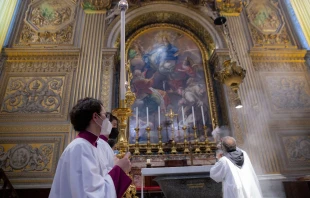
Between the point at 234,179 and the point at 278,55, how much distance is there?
514 cm

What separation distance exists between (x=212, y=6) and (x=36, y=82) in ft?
18.9

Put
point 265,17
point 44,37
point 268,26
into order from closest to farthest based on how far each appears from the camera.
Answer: point 44,37 < point 268,26 < point 265,17

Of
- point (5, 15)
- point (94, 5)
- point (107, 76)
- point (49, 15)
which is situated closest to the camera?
point (107, 76)

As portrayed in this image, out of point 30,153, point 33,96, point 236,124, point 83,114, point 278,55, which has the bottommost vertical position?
point 83,114

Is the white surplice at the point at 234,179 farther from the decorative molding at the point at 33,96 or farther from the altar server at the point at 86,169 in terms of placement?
the decorative molding at the point at 33,96

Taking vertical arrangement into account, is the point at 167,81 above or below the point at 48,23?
below

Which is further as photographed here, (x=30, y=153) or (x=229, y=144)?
(x=30, y=153)

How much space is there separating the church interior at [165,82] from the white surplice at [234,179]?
1.41 meters

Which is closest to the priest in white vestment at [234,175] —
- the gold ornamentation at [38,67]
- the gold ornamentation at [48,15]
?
the gold ornamentation at [38,67]

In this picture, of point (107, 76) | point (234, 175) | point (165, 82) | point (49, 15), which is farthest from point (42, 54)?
point (234, 175)

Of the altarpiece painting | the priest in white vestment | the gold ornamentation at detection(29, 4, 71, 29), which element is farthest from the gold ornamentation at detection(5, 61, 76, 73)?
the priest in white vestment

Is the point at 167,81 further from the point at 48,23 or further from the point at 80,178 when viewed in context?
the point at 80,178

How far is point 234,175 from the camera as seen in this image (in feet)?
9.34

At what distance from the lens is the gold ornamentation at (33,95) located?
550cm
